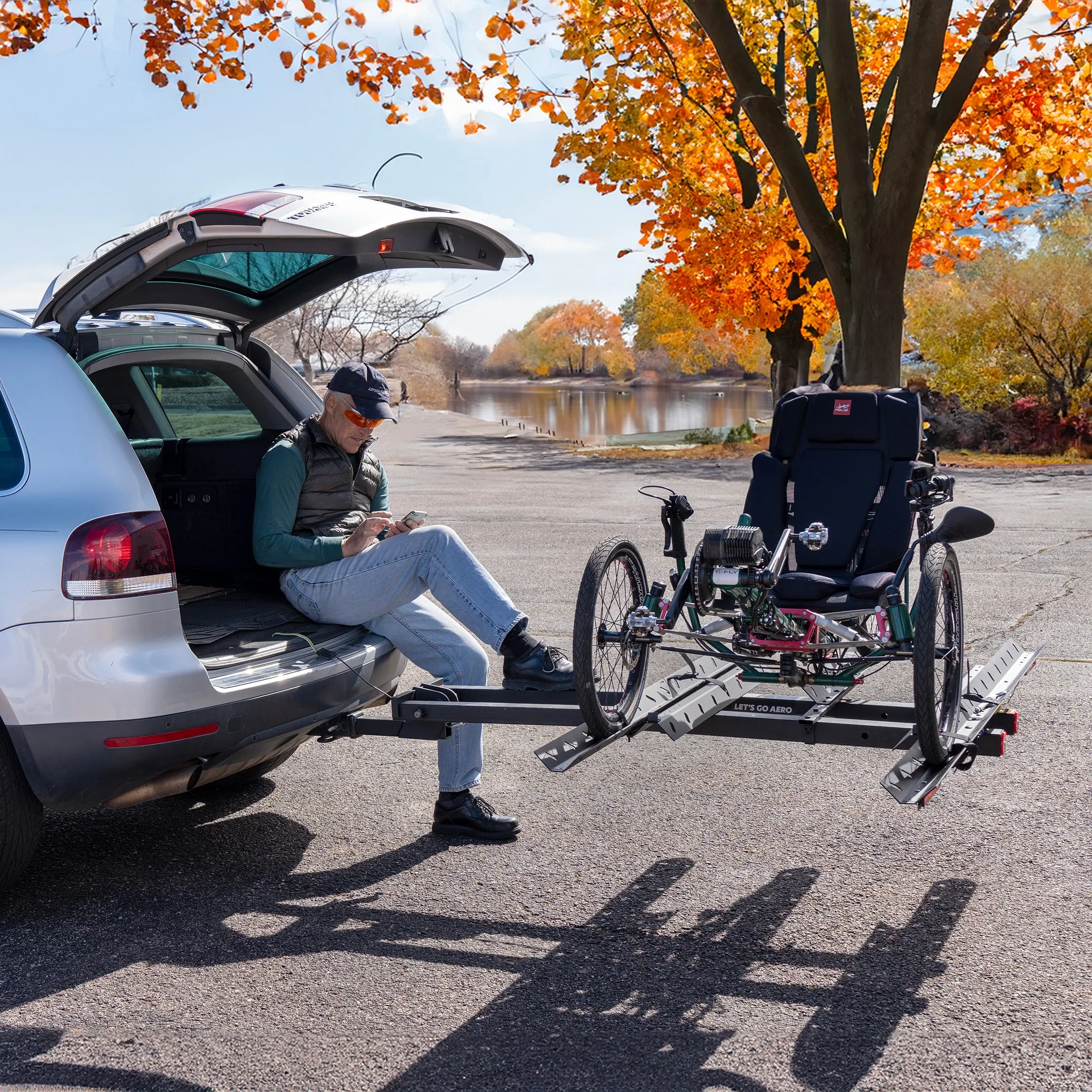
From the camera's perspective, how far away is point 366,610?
480 centimetres

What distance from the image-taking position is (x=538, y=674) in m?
4.67

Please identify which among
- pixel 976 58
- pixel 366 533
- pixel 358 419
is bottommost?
pixel 366 533

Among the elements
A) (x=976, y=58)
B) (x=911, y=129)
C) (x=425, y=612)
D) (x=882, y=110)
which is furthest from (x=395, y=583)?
(x=882, y=110)

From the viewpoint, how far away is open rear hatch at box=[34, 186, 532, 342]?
402 cm

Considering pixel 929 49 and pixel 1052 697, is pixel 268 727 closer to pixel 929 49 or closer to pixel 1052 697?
pixel 1052 697

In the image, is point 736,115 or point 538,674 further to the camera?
point 736,115

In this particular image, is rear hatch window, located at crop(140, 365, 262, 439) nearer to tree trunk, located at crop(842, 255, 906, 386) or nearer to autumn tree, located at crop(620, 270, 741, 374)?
tree trunk, located at crop(842, 255, 906, 386)

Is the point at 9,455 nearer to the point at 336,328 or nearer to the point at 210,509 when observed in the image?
the point at 210,509

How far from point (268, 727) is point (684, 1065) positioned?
1.81 metres

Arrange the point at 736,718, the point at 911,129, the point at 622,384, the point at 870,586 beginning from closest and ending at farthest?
1. the point at 736,718
2. the point at 870,586
3. the point at 911,129
4. the point at 622,384

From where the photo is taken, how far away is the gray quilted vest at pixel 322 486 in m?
5.01

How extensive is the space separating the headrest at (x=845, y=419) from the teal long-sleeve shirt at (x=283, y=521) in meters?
2.36

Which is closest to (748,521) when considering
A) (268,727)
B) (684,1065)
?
(268,727)

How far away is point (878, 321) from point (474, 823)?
8882mm
